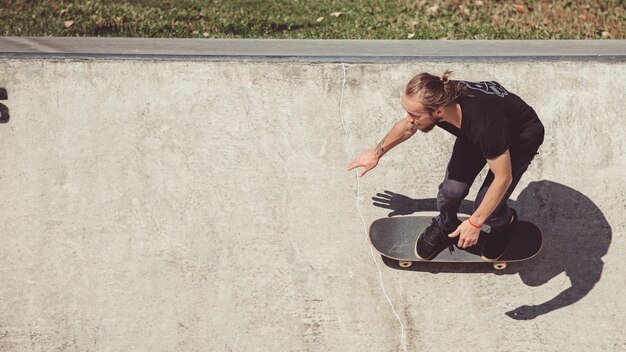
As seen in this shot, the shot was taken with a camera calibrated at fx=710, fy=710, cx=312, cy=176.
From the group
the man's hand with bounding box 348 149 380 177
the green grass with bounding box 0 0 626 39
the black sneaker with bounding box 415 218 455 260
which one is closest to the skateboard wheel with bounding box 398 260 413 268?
the black sneaker with bounding box 415 218 455 260

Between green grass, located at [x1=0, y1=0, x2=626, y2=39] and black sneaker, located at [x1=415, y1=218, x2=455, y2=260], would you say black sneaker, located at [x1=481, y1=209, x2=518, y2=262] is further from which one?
green grass, located at [x1=0, y1=0, x2=626, y2=39]

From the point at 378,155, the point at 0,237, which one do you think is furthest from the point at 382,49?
the point at 0,237

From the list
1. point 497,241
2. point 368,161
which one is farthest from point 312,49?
point 497,241

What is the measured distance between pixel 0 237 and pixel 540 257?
4.23m

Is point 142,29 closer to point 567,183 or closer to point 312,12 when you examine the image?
point 312,12

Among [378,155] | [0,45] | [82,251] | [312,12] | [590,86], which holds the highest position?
[312,12]

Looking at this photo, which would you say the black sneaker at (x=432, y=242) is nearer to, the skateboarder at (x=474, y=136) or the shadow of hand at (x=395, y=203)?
the skateboarder at (x=474, y=136)

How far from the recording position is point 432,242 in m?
5.25

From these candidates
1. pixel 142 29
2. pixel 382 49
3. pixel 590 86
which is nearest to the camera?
pixel 590 86

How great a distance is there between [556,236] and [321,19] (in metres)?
3.91

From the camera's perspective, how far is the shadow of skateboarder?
5352mm

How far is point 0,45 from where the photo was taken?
7000 mm

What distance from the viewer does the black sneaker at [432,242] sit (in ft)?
17.2

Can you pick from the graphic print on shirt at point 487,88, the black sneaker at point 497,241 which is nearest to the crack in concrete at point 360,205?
the black sneaker at point 497,241
